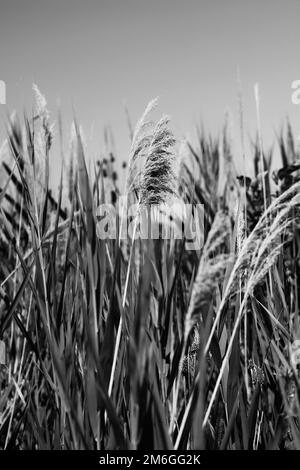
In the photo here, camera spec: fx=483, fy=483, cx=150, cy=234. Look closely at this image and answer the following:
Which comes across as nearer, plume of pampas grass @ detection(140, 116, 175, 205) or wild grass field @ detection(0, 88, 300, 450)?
wild grass field @ detection(0, 88, 300, 450)

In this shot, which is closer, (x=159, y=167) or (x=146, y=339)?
(x=146, y=339)

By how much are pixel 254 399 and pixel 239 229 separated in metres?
0.34

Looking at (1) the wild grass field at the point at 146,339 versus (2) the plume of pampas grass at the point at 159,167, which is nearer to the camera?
(1) the wild grass field at the point at 146,339

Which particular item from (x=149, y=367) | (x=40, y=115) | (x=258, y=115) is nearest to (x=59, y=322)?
(x=149, y=367)

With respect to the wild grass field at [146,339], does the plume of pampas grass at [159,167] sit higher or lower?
higher

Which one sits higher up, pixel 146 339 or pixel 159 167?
pixel 159 167

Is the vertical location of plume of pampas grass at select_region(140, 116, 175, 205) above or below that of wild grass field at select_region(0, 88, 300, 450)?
above

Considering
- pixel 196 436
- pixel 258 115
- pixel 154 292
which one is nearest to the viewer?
pixel 196 436

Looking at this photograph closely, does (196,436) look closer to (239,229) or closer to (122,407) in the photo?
(122,407)

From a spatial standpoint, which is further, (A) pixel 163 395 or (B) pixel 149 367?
(A) pixel 163 395

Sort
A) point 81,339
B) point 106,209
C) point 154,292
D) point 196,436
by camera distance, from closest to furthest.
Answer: point 196,436 → point 81,339 → point 106,209 → point 154,292
